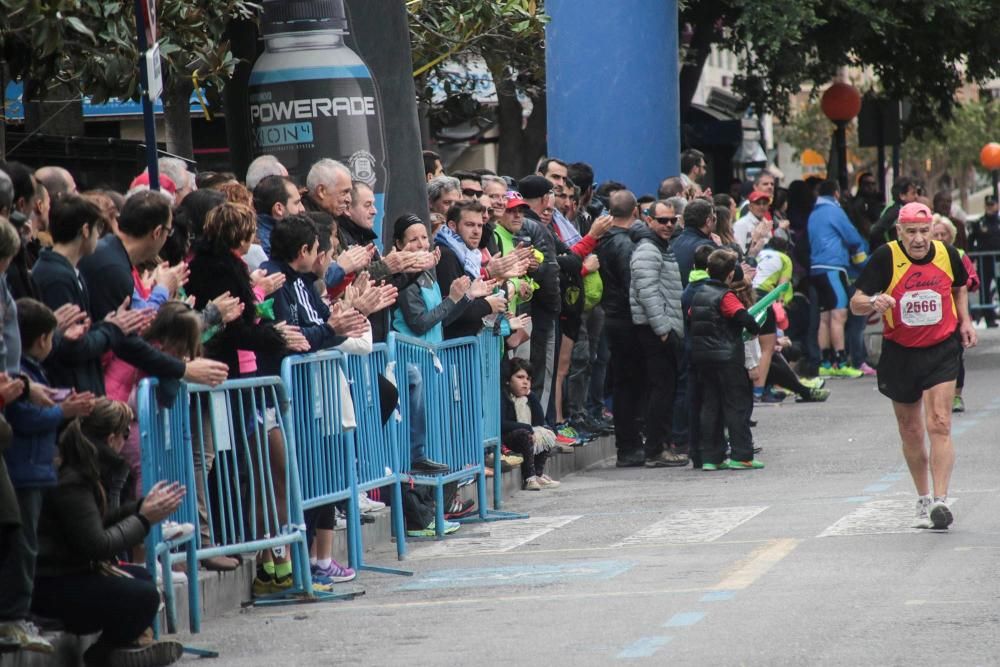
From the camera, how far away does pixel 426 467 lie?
37.6ft

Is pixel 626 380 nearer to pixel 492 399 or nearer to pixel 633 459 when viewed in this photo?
pixel 633 459

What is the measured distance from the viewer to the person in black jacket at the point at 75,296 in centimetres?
792

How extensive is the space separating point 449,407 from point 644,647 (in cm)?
424

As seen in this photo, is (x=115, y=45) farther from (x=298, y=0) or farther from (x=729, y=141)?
(x=729, y=141)

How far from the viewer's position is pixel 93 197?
9508mm

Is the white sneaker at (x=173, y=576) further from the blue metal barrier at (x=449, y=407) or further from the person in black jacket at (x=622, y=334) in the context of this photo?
the person in black jacket at (x=622, y=334)

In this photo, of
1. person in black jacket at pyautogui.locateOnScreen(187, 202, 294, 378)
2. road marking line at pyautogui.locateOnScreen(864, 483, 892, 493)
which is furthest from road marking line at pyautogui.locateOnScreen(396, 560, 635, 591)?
road marking line at pyautogui.locateOnScreen(864, 483, 892, 493)

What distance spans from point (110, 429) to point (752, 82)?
23077 mm

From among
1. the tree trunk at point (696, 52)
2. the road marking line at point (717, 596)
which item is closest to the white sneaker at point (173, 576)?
the road marking line at point (717, 596)

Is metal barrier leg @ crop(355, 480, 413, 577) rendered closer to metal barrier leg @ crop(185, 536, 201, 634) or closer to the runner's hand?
metal barrier leg @ crop(185, 536, 201, 634)

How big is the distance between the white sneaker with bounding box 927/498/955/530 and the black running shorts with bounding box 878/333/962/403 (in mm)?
778

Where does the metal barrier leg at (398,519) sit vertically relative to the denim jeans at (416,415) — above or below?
below

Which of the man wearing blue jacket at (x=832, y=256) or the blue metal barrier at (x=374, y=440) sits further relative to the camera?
the man wearing blue jacket at (x=832, y=256)

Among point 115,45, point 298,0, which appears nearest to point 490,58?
point 298,0
